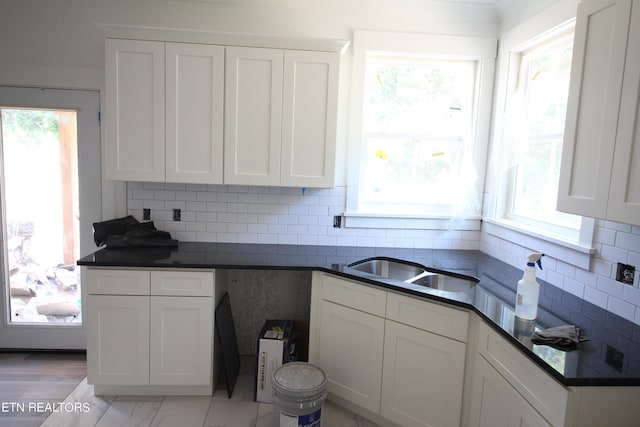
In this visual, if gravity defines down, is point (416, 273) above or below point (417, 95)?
below

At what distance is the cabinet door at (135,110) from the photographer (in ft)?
7.97

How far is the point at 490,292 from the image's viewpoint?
2.01 m

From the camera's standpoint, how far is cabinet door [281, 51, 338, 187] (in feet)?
8.16

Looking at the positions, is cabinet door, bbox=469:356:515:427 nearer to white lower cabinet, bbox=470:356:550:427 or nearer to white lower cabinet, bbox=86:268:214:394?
white lower cabinet, bbox=470:356:550:427

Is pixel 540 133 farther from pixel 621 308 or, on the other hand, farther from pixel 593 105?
pixel 621 308

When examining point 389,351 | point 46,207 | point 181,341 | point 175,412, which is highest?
point 46,207

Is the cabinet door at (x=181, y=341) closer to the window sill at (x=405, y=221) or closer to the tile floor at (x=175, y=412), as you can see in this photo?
the tile floor at (x=175, y=412)

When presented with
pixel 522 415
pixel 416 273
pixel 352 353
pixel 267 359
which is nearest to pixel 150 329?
pixel 267 359

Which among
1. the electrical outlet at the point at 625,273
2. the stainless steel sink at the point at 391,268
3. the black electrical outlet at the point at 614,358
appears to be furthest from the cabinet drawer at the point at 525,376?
the stainless steel sink at the point at 391,268

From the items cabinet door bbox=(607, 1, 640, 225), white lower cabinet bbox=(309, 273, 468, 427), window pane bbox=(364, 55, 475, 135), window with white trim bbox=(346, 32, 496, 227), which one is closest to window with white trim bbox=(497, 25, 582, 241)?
window with white trim bbox=(346, 32, 496, 227)

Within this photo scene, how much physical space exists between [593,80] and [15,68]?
3560mm

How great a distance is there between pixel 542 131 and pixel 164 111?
246cm

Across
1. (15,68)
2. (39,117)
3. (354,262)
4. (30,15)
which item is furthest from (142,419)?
(30,15)

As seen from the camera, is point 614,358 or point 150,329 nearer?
point 614,358
